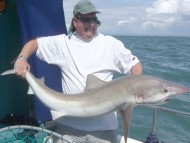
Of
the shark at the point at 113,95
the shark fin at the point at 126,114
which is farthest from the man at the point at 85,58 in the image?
the shark fin at the point at 126,114

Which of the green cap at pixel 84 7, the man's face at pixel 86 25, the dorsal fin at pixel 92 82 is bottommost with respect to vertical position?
the dorsal fin at pixel 92 82

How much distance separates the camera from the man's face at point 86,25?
3.86 m

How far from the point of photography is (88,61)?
389cm

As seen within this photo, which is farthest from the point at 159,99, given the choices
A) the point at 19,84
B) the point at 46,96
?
the point at 19,84

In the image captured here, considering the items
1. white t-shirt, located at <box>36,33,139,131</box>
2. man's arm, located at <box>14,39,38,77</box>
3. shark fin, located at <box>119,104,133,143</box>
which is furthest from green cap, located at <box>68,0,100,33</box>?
shark fin, located at <box>119,104,133,143</box>

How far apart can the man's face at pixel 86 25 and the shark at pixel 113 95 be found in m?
0.50

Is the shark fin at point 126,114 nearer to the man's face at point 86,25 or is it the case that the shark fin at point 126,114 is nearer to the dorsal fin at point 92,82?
the dorsal fin at point 92,82

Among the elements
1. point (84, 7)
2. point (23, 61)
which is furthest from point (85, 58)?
point (23, 61)

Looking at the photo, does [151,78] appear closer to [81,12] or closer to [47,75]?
[81,12]

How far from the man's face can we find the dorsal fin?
0.50 m

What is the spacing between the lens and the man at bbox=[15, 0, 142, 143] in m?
3.87

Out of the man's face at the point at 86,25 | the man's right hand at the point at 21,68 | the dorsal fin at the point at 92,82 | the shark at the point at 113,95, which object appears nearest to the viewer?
the shark at the point at 113,95

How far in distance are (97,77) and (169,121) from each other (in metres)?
7.52

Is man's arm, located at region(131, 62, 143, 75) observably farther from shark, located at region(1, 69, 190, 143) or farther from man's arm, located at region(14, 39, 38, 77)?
man's arm, located at region(14, 39, 38, 77)
